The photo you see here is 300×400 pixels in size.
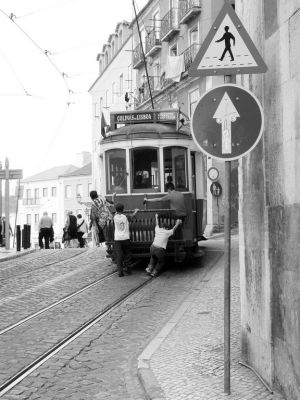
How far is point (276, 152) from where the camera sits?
16.0 ft

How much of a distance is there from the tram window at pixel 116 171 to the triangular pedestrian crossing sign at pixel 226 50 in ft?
26.1

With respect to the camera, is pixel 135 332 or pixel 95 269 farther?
pixel 95 269

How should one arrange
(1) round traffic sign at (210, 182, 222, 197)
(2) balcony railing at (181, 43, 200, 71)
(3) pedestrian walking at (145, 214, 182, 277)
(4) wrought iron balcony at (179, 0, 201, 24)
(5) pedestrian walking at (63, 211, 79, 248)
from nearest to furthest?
(3) pedestrian walking at (145, 214, 182, 277)
(5) pedestrian walking at (63, 211, 79, 248)
(1) round traffic sign at (210, 182, 222, 197)
(4) wrought iron balcony at (179, 0, 201, 24)
(2) balcony railing at (181, 43, 200, 71)

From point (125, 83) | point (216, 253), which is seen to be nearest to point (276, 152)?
point (216, 253)

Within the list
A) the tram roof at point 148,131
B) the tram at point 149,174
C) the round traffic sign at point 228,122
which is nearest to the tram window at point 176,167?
the tram at point 149,174

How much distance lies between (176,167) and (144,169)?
69cm

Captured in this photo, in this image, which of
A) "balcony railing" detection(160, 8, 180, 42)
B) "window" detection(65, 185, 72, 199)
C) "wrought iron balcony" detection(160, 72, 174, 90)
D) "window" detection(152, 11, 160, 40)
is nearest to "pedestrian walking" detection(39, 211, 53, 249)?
"wrought iron balcony" detection(160, 72, 174, 90)

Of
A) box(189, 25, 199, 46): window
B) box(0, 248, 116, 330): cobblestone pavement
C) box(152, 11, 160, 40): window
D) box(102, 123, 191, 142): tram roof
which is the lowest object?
box(0, 248, 116, 330): cobblestone pavement

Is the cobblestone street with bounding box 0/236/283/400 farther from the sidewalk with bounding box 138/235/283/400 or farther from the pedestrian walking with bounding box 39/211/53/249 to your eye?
the pedestrian walking with bounding box 39/211/53/249

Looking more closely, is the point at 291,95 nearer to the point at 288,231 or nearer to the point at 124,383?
the point at 288,231

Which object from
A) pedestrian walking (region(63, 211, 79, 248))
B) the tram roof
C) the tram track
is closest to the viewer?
the tram track

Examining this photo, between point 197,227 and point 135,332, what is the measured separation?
6319mm

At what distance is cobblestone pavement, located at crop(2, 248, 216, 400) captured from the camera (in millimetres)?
5332

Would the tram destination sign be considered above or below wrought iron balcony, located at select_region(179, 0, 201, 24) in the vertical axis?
below
